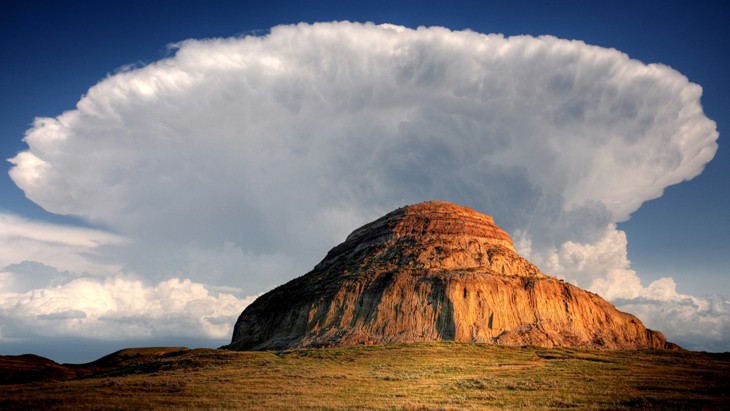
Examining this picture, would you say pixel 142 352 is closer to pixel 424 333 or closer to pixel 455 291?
pixel 424 333

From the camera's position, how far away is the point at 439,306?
62062mm

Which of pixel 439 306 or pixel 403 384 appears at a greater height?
pixel 439 306

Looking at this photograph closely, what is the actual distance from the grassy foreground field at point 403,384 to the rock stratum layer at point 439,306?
10.4 metres

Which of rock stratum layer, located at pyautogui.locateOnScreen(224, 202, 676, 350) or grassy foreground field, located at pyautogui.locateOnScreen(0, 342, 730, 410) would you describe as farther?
rock stratum layer, located at pyautogui.locateOnScreen(224, 202, 676, 350)

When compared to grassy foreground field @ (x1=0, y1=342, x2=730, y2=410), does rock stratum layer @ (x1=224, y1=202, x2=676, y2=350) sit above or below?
above

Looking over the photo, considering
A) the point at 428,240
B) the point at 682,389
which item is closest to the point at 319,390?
the point at 682,389

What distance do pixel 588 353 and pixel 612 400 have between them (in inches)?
1273

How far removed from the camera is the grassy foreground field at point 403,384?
24.7m

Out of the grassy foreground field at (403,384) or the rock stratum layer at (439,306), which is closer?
the grassy foreground field at (403,384)

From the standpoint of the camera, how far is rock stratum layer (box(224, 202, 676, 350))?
60438mm

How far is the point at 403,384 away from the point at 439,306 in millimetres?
30877

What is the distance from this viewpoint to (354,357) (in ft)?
161

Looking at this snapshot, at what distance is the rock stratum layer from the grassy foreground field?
34.3ft

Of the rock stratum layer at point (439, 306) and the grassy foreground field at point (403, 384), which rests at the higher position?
the rock stratum layer at point (439, 306)
